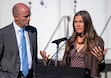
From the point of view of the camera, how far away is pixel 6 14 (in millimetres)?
5133

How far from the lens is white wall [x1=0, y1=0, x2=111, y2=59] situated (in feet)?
15.9

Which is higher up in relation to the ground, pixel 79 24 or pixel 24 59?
pixel 79 24

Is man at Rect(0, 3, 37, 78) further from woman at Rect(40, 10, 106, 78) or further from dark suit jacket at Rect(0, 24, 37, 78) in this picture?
woman at Rect(40, 10, 106, 78)

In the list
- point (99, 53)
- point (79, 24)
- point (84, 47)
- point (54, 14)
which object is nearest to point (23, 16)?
point (79, 24)

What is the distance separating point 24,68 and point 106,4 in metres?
2.32

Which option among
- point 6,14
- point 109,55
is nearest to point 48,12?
point 6,14

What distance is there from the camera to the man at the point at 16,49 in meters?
2.92

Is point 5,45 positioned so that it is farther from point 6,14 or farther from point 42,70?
point 6,14

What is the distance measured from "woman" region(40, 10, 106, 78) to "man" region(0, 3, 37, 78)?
0.17 m

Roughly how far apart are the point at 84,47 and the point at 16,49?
0.64 metres

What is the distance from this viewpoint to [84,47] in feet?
9.64

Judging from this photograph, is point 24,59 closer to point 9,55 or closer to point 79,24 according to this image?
point 9,55

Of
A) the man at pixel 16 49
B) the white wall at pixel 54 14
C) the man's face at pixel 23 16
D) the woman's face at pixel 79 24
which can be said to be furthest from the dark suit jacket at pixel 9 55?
the white wall at pixel 54 14

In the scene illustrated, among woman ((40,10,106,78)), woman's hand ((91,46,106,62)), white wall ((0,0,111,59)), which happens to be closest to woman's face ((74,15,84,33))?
woman ((40,10,106,78))
